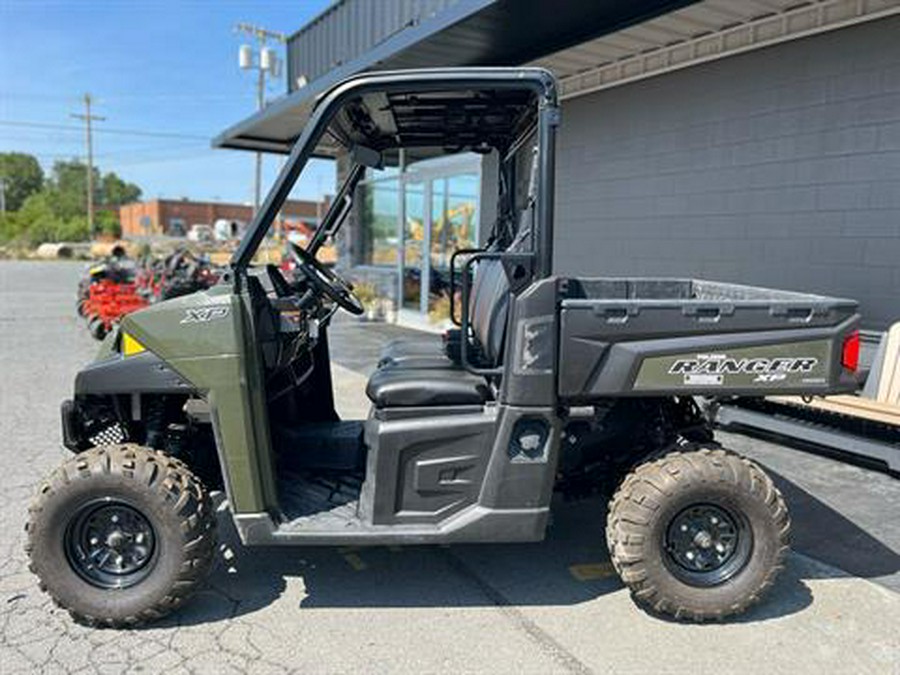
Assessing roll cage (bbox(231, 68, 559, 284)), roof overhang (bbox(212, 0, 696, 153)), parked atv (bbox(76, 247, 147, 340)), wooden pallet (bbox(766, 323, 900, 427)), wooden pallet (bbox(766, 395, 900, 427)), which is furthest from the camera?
parked atv (bbox(76, 247, 147, 340))

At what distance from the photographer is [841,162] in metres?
6.05

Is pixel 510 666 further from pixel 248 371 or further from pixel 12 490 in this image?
pixel 12 490

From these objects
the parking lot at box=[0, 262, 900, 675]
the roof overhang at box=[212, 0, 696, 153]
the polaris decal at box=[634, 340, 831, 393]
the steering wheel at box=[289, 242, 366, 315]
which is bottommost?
the parking lot at box=[0, 262, 900, 675]

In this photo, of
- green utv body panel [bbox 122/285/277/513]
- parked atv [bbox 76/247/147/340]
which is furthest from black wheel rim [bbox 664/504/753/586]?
parked atv [bbox 76/247/147/340]

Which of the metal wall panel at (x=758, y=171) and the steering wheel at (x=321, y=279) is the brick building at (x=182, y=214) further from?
the steering wheel at (x=321, y=279)

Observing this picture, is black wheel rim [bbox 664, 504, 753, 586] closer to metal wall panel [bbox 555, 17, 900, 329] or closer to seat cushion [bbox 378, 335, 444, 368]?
seat cushion [bbox 378, 335, 444, 368]

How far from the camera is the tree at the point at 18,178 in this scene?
93.6m

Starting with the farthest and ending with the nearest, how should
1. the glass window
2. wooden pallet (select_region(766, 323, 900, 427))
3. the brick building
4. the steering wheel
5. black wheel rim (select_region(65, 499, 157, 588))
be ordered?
the brick building < the glass window < wooden pallet (select_region(766, 323, 900, 427)) < the steering wheel < black wheel rim (select_region(65, 499, 157, 588))

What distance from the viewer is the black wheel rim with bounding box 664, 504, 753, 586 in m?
3.11

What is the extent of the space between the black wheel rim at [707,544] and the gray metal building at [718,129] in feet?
11.8

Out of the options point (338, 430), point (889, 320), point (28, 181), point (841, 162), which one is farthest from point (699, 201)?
point (28, 181)

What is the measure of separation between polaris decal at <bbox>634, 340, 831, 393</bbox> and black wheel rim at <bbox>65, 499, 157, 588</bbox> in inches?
84.3

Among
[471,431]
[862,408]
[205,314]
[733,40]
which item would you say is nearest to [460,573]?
[471,431]

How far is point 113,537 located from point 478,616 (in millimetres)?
1560
